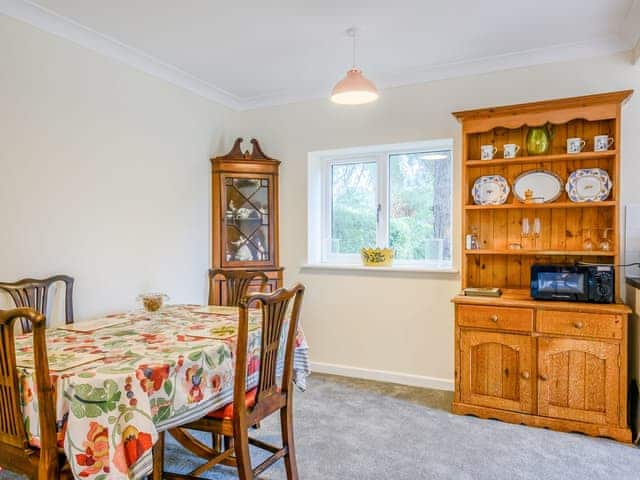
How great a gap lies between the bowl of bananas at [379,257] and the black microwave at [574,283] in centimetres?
118

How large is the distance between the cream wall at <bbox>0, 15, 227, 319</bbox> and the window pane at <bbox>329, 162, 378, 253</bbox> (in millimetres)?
1166

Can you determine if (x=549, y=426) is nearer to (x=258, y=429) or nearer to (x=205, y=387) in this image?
(x=258, y=429)

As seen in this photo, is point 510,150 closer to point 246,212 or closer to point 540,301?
point 540,301

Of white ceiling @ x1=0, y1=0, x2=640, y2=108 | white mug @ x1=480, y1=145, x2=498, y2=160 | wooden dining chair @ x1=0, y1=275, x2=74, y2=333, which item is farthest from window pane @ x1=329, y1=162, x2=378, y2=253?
wooden dining chair @ x1=0, y1=275, x2=74, y2=333

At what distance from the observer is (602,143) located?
9.30 ft

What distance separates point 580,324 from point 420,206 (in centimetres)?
151

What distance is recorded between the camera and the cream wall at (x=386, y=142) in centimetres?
306

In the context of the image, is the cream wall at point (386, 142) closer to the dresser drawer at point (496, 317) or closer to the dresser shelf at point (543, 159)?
the dresser shelf at point (543, 159)

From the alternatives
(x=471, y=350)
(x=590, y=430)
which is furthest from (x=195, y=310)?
(x=590, y=430)

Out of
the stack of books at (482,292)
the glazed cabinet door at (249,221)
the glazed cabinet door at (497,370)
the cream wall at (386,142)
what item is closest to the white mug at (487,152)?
the cream wall at (386,142)

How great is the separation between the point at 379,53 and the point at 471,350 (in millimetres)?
2132

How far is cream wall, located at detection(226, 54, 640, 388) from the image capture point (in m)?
3.06

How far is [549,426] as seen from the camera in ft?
8.93

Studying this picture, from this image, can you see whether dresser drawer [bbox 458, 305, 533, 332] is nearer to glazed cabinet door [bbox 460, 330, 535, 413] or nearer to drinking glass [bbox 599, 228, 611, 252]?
glazed cabinet door [bbox 460, 330, 535, 413]
